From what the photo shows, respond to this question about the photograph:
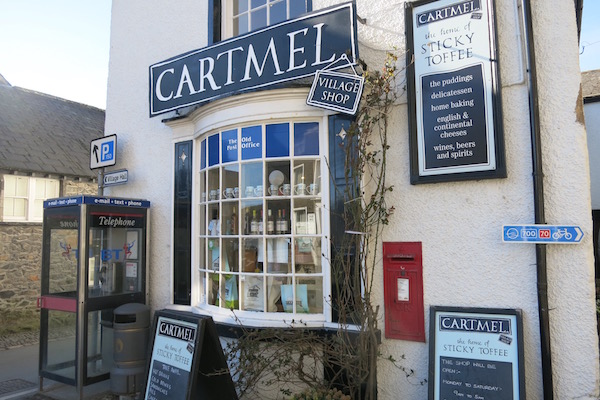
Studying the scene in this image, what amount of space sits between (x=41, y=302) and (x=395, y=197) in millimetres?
4702

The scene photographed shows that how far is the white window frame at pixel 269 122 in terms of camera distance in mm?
4520

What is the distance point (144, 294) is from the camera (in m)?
5.91

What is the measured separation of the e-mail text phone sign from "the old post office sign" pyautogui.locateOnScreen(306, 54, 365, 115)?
1.75 ft

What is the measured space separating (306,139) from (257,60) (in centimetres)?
107

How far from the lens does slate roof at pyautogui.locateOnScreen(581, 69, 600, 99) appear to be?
35.9ft

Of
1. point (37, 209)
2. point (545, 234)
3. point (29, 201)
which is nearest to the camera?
point (545, 234)

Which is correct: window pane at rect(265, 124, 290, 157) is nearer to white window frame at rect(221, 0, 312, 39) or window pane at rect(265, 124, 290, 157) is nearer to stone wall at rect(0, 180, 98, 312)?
white window frame at rect(221, 0, 312, 39)

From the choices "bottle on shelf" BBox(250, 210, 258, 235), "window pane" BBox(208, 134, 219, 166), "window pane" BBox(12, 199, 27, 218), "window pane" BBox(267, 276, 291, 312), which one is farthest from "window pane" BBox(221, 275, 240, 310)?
"window pane" BBox(12, 199, 27, 218)

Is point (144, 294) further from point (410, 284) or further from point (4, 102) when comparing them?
point (4, 102)

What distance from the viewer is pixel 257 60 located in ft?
16.0

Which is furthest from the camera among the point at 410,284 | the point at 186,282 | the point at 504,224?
the point at 186,282

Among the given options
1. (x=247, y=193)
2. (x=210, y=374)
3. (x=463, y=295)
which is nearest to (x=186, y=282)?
(x=247, y=193)

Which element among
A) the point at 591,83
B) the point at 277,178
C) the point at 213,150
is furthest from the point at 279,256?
the point at 591,83

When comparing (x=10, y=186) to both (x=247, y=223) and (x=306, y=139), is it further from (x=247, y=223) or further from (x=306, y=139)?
(x=306, y=139)
